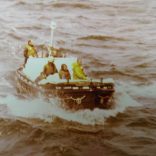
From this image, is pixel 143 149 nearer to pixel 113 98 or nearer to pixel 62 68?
pixel 113 98

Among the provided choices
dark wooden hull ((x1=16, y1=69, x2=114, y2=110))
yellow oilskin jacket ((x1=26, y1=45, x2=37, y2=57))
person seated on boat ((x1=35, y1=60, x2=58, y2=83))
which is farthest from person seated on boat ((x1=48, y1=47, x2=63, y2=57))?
dark wooden hull ((x1=16, y1=69, x2=114, y2=110))

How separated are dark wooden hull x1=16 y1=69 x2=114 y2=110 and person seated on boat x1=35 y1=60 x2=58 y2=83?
187mm

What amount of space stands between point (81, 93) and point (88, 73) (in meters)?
0.98

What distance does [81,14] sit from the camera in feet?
21.0

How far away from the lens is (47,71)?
458cm

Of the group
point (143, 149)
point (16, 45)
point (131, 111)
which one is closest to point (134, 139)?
point (143, 149)

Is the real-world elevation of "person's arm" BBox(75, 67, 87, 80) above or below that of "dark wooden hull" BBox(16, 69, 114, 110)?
above

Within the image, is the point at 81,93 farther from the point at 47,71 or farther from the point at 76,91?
the point at 47,71

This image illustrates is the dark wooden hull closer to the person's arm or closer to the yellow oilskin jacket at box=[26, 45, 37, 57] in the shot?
the person's arm

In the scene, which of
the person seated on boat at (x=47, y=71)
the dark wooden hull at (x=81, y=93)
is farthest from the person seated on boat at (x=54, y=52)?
the dark wooden hull at (x=81, y=93)

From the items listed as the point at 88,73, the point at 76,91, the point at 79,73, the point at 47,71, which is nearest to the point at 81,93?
the point at 76,91

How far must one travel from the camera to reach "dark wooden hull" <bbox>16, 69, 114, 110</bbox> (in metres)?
4.24

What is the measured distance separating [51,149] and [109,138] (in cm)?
62

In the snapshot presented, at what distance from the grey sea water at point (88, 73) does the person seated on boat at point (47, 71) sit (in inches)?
11.4
